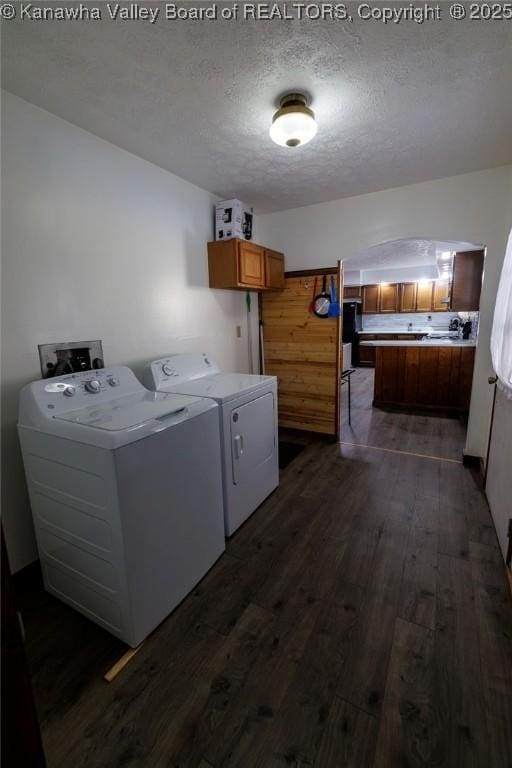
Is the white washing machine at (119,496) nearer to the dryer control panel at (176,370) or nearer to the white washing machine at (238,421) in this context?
the white washing machine at (238,421)

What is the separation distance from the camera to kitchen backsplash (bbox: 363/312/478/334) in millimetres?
7223

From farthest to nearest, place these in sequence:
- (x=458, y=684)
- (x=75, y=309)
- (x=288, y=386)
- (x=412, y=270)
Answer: (x=412, y=270), (x=288, y=386), (x=75, y=309), (x=458, y=684)

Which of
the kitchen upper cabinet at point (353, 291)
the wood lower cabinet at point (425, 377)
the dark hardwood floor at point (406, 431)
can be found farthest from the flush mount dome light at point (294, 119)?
the kitchen upper cabinet at point (353, 291)

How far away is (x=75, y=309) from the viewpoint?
6.20 feet

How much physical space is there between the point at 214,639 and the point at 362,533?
111 cm

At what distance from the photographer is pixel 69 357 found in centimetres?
186

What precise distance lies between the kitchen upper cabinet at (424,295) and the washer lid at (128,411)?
6940 mm

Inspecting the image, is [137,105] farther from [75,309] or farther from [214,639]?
[214,639]

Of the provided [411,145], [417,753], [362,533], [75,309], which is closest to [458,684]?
[417,753]

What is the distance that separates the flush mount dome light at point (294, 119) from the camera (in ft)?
5.35

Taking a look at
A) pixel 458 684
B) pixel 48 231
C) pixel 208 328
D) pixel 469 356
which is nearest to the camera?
pixel 458 684

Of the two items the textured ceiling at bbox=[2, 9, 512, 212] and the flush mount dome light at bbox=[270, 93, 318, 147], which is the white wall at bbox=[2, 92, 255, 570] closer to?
the textured ceiling at bbox=[2, 9, 512, 212]

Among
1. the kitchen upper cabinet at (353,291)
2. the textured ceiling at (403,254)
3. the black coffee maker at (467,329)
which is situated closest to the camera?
the textured ceiling at (403,254)

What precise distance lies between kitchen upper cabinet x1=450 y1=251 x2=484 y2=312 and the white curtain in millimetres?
2401
